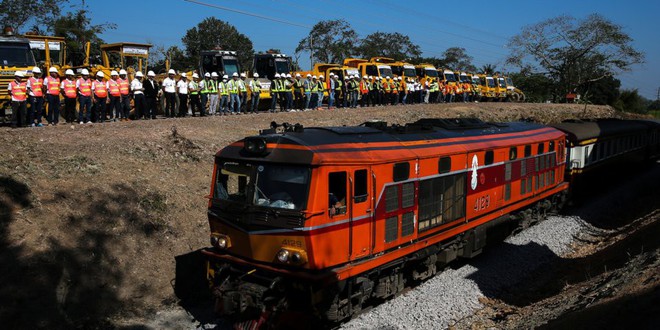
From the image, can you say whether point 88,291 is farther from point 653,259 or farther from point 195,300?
point 653,259

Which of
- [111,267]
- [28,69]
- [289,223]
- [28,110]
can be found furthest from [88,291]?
[28,69]

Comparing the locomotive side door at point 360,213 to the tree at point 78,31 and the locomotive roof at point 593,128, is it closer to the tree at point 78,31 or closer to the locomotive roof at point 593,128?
the locomotive roof at point 593,128

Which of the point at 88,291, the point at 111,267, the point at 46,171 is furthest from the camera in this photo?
the point at 46,171

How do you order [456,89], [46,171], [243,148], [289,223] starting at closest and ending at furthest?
1. [289,223]
2. [243,148]
3. [46,171]
4. [456,89]

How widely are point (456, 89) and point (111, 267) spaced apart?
103ft

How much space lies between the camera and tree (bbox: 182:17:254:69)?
210 ft

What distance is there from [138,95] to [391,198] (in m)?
12.8

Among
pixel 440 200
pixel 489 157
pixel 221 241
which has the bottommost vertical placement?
pixel 221 241

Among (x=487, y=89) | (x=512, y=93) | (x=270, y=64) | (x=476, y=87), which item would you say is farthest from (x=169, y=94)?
(x=512, y=93)

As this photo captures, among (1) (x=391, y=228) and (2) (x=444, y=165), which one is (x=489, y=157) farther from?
(1) (x=391, y=228)

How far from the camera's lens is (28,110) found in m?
16.2

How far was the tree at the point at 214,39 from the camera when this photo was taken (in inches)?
2515

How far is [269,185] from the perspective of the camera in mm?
7824

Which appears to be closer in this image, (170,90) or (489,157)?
(489,157)
